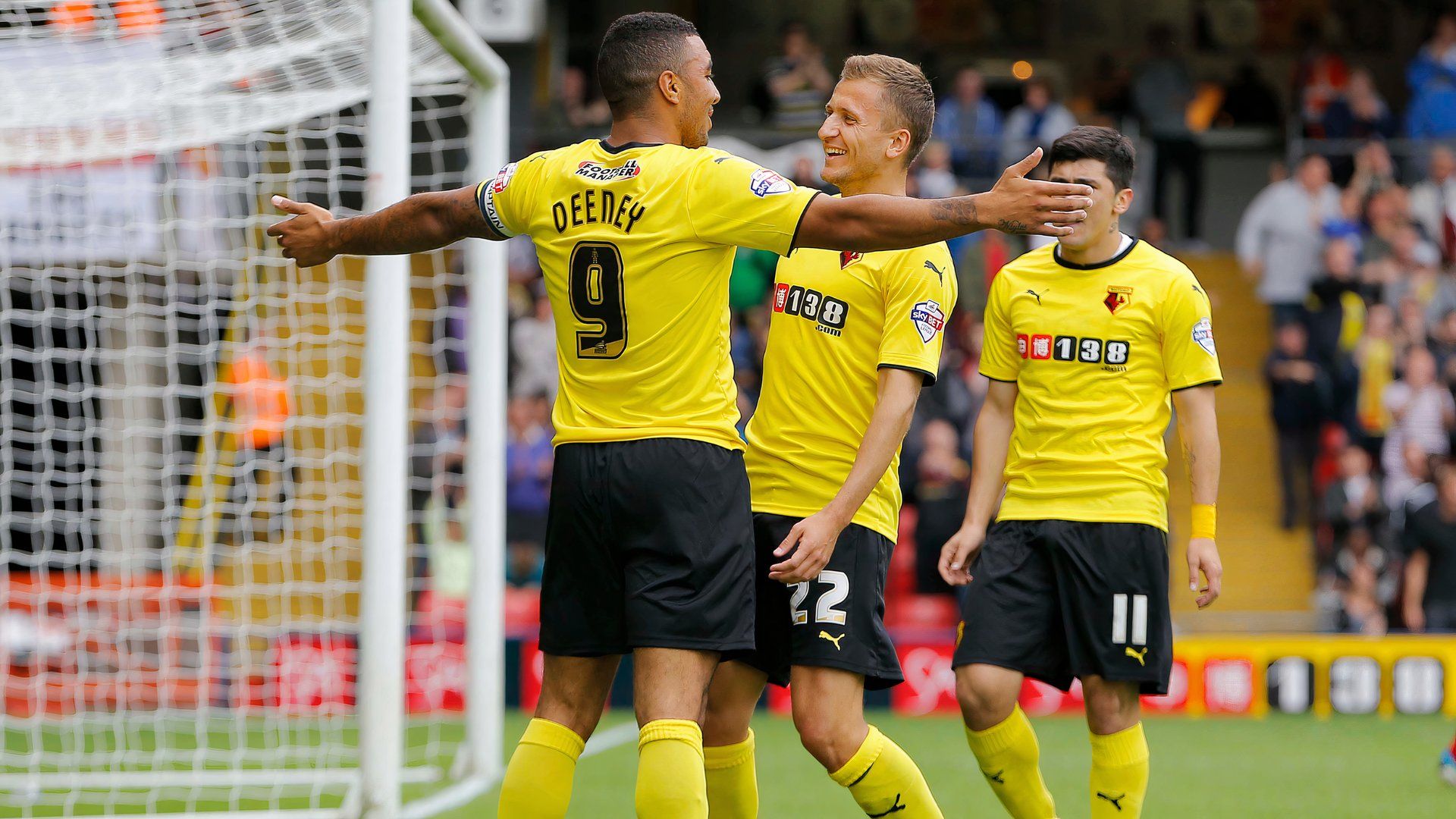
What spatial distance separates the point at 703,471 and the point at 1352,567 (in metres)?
10.3

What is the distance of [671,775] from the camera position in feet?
12.7

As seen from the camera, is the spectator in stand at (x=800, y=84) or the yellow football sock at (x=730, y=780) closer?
the yellow football sock at (x=730, y=780)

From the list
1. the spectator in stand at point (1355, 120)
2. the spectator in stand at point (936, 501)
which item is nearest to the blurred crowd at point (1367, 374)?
the spectator in stand at point (1355, 120)

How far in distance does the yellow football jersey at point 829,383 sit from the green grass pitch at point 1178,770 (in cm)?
257

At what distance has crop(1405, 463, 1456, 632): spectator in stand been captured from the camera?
12.5m

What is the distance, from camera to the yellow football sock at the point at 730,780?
4.62 meters

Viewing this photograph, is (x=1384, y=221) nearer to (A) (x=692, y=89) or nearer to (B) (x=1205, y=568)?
(B) (x=1205, y=568)

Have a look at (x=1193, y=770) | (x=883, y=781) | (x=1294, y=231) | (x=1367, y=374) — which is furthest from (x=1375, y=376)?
(x=883, y=781)

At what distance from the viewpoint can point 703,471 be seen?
402 cm

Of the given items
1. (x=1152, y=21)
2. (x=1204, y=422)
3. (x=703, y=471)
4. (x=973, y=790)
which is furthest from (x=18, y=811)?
(x=1152, y=21)

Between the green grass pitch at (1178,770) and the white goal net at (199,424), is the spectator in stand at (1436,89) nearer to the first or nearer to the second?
the green grass pitch at (1178,770)

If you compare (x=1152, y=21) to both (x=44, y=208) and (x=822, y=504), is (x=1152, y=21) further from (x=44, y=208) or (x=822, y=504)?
(x=822, y=504)

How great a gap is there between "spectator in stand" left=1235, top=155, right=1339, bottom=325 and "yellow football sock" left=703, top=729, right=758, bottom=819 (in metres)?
11.4

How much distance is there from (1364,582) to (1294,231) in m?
3.67
